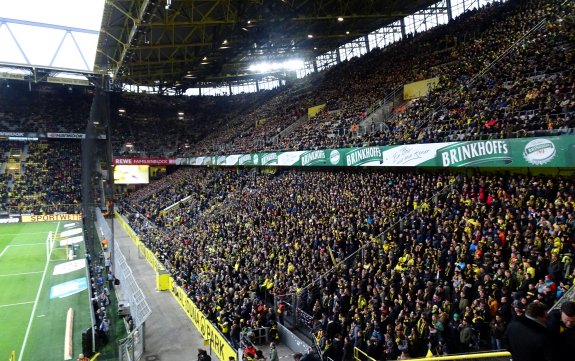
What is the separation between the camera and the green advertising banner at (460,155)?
12.6m

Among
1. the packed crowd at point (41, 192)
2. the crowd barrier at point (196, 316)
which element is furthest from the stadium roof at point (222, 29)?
the packed crowd at point (41, 192)

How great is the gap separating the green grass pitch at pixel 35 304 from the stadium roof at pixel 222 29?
1546cm

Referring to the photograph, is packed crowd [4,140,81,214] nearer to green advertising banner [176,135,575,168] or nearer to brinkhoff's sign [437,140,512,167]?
green advertising banner [176,135,575,168]

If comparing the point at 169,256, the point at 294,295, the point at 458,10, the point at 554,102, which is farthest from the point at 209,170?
the point at 554,102

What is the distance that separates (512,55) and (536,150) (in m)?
9.00

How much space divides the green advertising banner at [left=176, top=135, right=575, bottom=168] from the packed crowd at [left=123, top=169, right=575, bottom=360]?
0.62m

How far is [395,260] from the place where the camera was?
13.1 meters

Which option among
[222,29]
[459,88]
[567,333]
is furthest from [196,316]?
[222,29]

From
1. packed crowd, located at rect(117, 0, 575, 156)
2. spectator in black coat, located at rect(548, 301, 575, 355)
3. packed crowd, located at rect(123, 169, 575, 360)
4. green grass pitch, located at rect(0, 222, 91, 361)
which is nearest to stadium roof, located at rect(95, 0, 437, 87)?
packed crowd, located at rect(117, 0, 575, 156)

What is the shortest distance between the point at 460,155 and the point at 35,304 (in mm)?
20275

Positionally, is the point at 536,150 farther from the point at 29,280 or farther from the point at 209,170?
the point at 209,170

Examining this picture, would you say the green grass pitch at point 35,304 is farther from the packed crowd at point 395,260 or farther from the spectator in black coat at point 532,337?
the spectator in black coat at point 532,337

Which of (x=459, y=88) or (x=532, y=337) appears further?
(x=459, y=88)

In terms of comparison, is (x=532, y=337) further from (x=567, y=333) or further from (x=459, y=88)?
(x=459, y=88)
